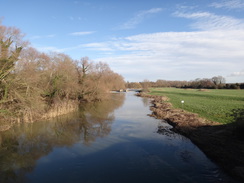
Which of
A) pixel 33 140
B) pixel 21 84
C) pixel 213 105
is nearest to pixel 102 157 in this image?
pixel 33 140

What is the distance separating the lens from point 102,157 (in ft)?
29.1

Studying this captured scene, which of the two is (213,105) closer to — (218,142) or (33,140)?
(218,142)

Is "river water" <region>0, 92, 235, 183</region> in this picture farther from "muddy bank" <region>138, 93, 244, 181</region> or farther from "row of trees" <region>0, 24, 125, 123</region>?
"row of trees" <region>0, 24, 125, 123</region>

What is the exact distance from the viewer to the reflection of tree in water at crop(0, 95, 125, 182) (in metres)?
7.97

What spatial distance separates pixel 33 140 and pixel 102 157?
596 centimetres

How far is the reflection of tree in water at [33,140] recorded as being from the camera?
797 cm

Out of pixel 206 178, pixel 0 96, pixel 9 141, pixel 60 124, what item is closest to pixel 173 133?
pixel 206 178

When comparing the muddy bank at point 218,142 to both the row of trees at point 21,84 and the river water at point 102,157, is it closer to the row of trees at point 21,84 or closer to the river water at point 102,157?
the river water at point 102,157

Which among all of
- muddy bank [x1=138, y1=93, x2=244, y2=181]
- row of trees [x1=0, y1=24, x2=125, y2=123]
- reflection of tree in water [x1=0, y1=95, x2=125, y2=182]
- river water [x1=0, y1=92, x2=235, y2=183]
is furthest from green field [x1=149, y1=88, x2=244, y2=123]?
row of trees [x1=0, y1=24, x2=125, y2=123]


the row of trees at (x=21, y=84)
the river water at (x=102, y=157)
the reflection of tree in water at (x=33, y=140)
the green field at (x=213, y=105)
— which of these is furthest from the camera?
the green field at (x=213, y=105)

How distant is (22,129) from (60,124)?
3214 millimetres

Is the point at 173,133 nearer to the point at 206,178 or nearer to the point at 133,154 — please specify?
the point at 133,154

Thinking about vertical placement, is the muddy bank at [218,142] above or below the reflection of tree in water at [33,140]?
above

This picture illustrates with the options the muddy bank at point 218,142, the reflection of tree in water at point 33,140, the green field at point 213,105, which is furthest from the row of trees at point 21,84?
the green field at point 213,105
